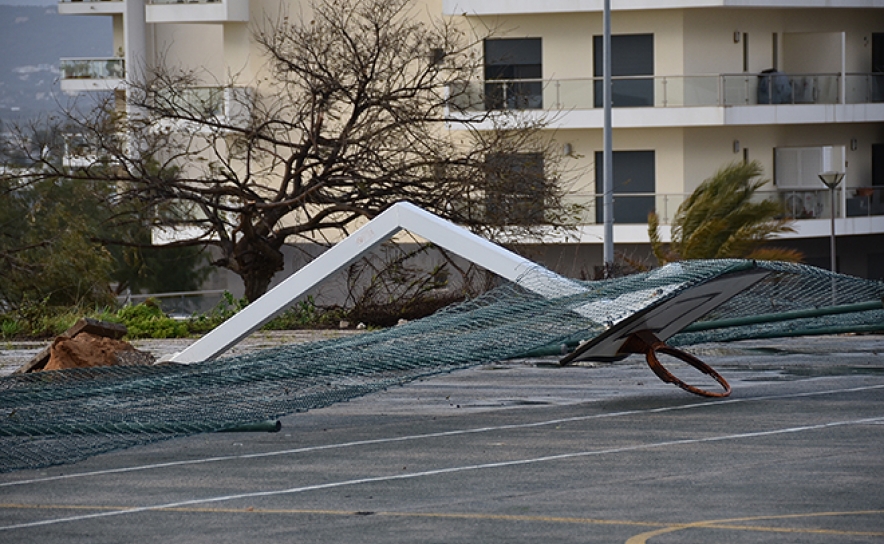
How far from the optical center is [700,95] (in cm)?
3497

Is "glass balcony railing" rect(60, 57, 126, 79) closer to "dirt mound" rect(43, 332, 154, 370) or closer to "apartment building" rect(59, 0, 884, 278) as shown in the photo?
"apartment building" rect(59, 0, 884, 278)

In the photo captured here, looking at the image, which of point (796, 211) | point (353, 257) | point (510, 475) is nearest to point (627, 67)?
point (796, 211)

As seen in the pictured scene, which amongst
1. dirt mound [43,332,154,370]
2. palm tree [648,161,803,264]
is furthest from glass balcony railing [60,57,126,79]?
dirt mound [43,332,154,370]

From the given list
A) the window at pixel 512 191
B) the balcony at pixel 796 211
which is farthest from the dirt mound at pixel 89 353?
the balcony at pixel 796 211

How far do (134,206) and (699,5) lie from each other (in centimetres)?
1857

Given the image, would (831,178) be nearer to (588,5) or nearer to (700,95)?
(700,95)

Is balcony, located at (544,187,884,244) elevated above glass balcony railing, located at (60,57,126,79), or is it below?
below

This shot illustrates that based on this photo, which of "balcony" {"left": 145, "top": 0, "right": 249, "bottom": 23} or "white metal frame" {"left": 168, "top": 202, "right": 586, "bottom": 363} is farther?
"balcony" {"left": 145, "top": 0, "right": 249, "bottom": 23}

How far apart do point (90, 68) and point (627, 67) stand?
16.4 metres

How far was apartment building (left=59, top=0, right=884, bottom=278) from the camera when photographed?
34906 millimetres

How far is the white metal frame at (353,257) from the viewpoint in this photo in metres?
11.3

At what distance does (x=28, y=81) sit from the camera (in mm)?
104125

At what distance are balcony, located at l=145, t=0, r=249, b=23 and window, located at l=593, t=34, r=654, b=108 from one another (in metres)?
10.0

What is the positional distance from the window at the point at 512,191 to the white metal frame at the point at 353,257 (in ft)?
27.4
